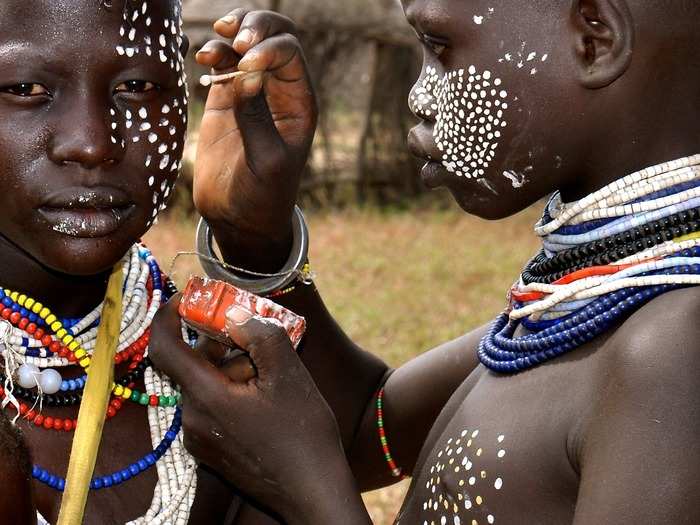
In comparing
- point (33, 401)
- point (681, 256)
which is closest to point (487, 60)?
point (681, 256)

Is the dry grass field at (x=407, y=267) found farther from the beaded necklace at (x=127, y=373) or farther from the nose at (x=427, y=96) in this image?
the nose at (x=427, y=96)

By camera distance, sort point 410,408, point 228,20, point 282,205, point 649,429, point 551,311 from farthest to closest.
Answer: point 410,408 < point 282,205 < point 228,20 < point 551,311 < point 649,429

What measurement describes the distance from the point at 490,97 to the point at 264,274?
74cm

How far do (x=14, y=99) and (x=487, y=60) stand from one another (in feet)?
2.64

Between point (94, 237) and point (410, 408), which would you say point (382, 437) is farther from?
point (94, 237)

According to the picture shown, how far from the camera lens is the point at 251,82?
211 centimetres

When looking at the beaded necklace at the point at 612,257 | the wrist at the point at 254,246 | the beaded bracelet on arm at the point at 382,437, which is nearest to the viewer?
the beaded necklace at the point at 612,257

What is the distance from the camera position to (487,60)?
183 centimetres

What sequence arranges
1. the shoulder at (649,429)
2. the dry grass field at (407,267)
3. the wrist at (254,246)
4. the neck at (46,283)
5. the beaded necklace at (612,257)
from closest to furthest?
the shoulder at (649,429) → the beaded necklace at (612,257) → the neck at (46,283) → the wrist at (254,246) → the dry grass field at (407,267)

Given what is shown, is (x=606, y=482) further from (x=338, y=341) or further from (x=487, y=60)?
(x=338, y=341)

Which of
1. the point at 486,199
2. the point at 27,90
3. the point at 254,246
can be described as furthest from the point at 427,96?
the point at 27,90

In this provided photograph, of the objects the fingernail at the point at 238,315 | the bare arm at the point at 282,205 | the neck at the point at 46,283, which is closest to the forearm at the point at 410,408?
the bare arm at the point at 282,205

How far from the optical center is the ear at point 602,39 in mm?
1713

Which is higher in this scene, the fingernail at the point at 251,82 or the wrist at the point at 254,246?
the fingernail at the point at 251,82
